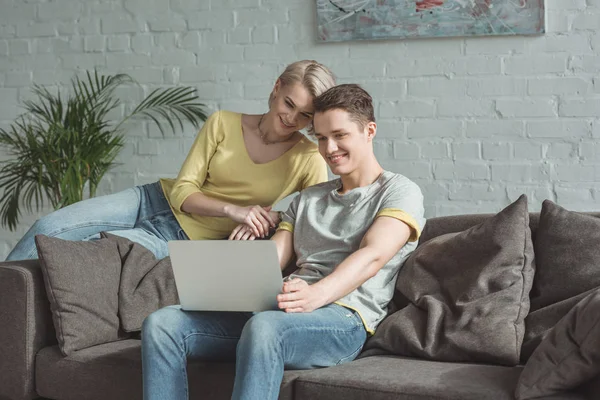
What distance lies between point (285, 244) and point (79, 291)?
642 mm

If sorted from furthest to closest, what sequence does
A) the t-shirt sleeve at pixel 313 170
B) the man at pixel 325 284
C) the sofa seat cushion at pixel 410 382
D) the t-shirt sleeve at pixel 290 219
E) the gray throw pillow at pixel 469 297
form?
1. the t-shirt sleeve at pixel 313 170
2. the t-shirt sleeve at pixel 290 219
3. the gray throw pillow at pixel 469 297
4. the man at pixel 325 284
5. the sofa seat cushion at pixel 410 382

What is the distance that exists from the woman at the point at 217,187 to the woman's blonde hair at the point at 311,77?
0.04 ft

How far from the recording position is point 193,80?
12.5ft

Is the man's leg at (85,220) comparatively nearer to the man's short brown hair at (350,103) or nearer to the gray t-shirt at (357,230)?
→ the gray t-shirt at (357,230)

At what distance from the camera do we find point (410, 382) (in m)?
1.95

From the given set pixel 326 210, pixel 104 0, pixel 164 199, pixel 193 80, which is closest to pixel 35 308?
pixel 164 199

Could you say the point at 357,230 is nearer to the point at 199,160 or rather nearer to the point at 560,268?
the point at 560,268

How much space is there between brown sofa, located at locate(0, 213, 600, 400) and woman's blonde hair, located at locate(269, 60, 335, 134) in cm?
55

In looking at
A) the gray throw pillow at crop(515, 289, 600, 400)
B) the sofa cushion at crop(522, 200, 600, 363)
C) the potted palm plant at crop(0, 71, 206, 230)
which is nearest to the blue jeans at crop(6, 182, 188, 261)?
the potted palm plant at crop(0, 71, 206, 230)

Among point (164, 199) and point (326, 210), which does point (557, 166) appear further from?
point (164, 199)

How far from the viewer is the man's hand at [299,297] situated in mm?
2059

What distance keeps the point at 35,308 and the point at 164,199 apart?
0.70 m

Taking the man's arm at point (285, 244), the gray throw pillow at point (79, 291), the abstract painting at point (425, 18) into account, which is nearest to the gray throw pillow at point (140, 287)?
the gray throw pillow at point (79, 291)

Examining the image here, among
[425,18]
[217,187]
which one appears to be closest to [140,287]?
[217,187]
